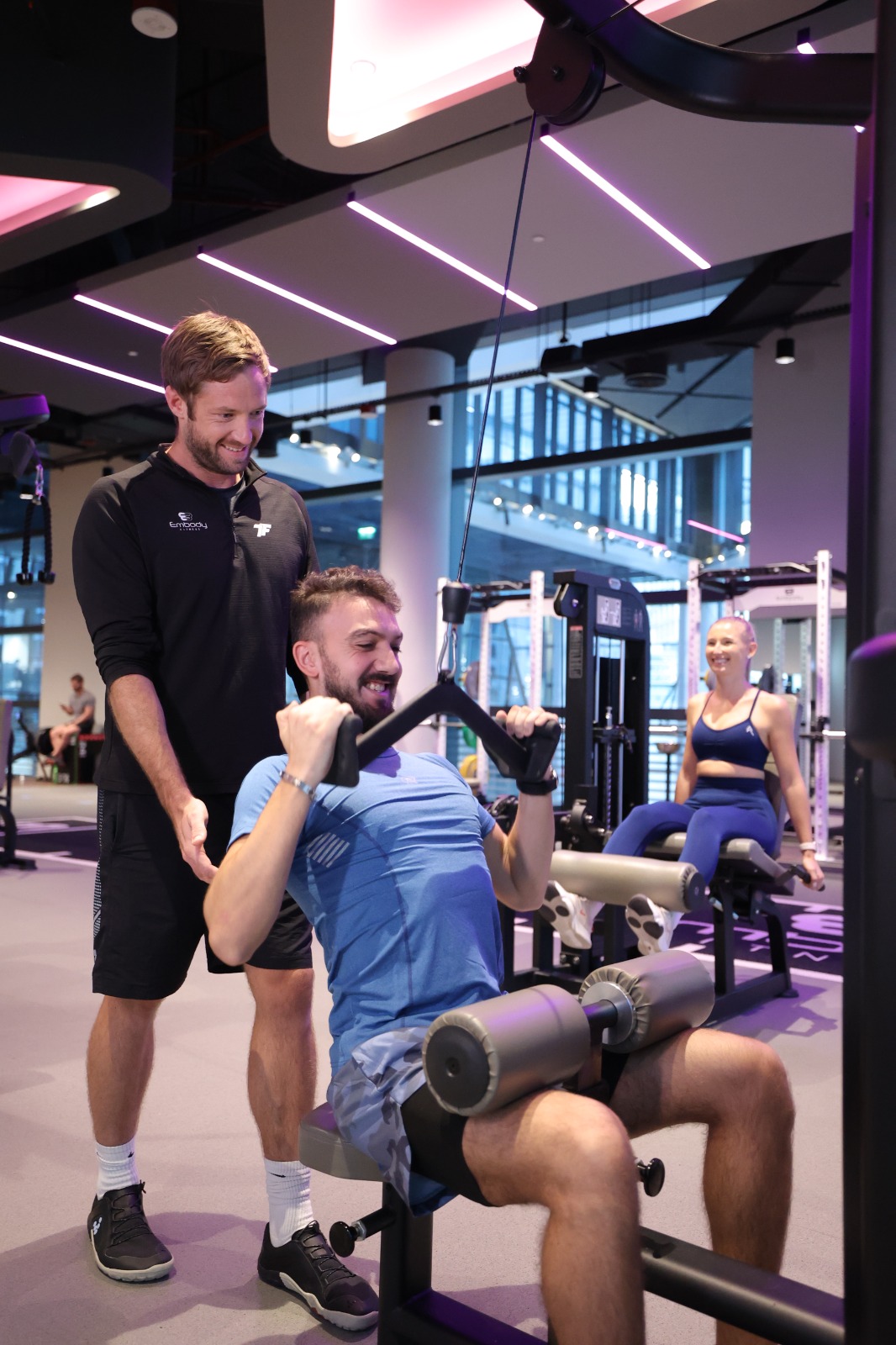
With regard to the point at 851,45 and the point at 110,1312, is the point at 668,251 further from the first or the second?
the point at 110,1312

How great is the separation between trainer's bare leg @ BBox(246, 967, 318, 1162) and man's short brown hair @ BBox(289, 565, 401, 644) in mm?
586

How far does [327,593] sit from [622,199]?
4.95 metres

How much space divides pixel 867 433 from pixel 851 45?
15.3 feet

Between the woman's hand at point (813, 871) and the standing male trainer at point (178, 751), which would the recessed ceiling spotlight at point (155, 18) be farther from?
the woman's hand at point (813, 871)

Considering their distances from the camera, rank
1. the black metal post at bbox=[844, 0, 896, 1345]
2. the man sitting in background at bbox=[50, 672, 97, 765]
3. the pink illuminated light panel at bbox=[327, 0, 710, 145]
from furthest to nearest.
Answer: the man sitting in background at bbox=[50, 672, 97, 765], the pink illuminated light panel at bbox=[327, 0, 710, 145], the black metal post at bbox=[844, 0, 896, 1345]

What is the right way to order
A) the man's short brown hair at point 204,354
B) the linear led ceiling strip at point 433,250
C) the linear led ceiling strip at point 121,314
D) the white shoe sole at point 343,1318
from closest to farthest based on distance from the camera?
the white shoe sole at point 343,1318 → the man's short brown hair at point 204,354 → the linear led ceiling strip at point 433,250 → the linear led ceiling strip at point 121,314

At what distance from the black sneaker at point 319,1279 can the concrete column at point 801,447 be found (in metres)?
7.43

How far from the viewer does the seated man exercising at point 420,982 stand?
3.67 feet

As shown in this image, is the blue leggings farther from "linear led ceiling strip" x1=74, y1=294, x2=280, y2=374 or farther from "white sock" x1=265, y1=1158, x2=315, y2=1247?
"linear led ceiling strip" x1=74, y1=294, x2=280, y2=374

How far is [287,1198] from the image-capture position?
1.72 metres

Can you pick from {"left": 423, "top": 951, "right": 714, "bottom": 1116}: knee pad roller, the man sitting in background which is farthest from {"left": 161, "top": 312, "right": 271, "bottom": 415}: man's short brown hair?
the man sitting in background

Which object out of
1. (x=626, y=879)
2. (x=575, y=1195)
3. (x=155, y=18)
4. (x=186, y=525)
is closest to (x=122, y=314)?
(x=155, y=18)

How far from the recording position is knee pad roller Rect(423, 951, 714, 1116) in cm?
111

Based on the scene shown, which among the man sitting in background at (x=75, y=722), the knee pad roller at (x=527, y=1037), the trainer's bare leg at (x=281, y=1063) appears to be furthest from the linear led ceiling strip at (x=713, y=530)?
the knee pad roller at (x=527, y=1037)
